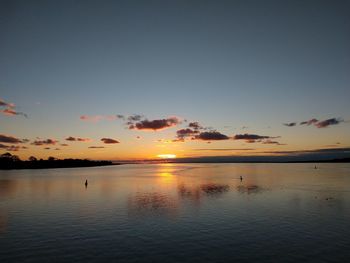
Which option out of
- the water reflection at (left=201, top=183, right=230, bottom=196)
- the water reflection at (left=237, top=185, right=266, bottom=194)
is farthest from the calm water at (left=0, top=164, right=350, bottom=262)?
the water reflection at (left=237, top=185, right=266, bottom=194)

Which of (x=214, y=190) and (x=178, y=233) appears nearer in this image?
(x=178, y=233)

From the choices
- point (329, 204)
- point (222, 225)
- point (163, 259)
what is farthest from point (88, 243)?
point (329, 204)

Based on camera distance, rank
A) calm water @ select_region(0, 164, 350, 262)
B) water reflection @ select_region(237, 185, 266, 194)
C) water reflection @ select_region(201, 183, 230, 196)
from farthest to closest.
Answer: water reflection @ select_region(237, 185, 266, 194), water reflection @ select_region(201, 183, 230, 196), calm water @ select_region(0, 164, 350, 262)

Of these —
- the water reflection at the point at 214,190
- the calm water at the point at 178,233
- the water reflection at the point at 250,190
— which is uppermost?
the water reflection at the point at 214,190

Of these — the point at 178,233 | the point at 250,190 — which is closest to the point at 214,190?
the point at 250,190

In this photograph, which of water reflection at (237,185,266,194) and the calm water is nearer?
the calm water

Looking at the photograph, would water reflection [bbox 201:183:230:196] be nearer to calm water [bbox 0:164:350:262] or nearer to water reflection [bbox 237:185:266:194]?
water reflection [bbox 237:185:266:194]

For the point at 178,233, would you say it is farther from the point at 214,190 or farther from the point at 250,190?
the point at 250,190

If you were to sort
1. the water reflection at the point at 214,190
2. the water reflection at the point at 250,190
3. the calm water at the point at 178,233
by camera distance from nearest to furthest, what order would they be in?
1. the calm water at the point at 178,233
2. the water reflection at the point at 214,190
3. the water reflection at the point at 250,190

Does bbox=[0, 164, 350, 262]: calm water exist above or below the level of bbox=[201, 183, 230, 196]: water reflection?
below

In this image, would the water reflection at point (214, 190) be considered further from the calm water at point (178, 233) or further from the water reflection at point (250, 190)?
the calm water at point (178, 233)

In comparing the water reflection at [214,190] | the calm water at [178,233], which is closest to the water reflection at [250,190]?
the water reflection at [214,190]

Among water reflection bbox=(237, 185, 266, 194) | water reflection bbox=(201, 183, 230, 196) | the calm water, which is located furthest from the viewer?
water reflection bbox=(237, 185, 266, 194)

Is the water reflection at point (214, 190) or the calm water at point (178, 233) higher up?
the water reflection at point (214, 190)
